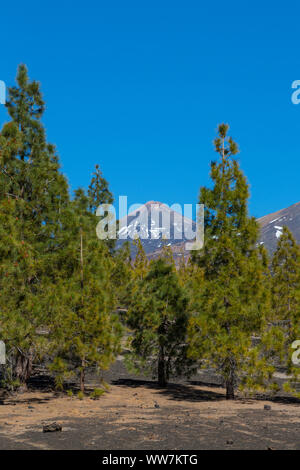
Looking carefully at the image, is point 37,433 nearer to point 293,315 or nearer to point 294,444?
point 294,444

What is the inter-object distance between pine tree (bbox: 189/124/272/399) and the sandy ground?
4.28ft

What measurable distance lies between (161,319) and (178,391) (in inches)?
117

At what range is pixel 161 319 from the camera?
17.7 meters

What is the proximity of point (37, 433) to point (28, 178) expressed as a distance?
905 cm

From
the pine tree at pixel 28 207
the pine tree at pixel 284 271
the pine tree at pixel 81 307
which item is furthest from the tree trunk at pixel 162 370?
the pine tree at pixel 284 271

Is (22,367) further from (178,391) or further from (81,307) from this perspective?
(178,391)

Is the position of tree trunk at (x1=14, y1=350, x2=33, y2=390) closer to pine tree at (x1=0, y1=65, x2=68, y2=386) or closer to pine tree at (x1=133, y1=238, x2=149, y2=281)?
pine tree at (x1=0, y1=65, x2=68, y2=386)

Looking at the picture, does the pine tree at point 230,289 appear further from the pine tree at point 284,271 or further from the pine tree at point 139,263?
the pine tree at point 139,263

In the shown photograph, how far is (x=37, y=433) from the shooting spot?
9.71 metres

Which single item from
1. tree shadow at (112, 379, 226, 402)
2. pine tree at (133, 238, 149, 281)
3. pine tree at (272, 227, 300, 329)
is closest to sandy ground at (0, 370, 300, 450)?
tree shadow at (112, 379, 226, 402)

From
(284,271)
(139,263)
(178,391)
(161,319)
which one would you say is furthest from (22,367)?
(139,263)

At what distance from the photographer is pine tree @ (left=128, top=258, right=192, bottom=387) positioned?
695 inches

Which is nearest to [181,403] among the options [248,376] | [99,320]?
[248,376]

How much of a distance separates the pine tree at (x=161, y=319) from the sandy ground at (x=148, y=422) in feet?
4.91
